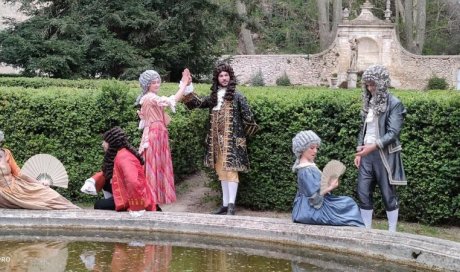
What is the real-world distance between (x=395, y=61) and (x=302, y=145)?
31.8 meters

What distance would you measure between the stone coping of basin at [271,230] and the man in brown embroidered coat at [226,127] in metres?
1.48

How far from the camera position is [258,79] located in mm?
36562

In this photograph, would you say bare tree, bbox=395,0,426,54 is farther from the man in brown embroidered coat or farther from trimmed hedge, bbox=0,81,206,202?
the man in brown embroidered coat

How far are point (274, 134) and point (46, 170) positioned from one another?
8.48 ft

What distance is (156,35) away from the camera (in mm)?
19016

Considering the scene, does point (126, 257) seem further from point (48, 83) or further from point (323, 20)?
point (323, 20)

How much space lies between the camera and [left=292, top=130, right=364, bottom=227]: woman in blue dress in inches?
246

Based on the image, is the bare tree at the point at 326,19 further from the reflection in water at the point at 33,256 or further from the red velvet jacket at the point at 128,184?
the reflection in water at the point at 33,256

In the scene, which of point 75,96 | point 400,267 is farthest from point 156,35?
point 400,267

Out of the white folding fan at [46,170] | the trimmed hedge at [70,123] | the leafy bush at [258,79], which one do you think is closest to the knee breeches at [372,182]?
the trimmed hedge at [70,123]

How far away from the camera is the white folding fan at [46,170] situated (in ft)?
24.5

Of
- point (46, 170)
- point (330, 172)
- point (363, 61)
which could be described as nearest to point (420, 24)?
point (363, 61)

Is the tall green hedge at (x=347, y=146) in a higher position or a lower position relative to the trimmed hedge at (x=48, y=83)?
lower

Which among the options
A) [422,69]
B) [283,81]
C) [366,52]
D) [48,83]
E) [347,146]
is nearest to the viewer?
[347,146]
